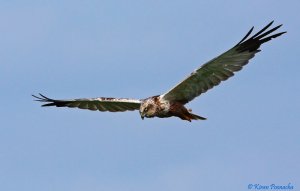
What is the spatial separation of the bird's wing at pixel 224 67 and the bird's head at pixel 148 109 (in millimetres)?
356

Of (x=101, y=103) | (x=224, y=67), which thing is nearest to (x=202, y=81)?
(x=224, y=67)

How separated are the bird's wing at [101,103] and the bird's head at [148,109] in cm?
67

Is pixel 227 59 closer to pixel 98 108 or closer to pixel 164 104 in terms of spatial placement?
pixel 164 104

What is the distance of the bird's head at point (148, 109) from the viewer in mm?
20688

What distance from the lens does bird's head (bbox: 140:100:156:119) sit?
20.7 meters

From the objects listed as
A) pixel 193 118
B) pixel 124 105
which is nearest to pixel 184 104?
pixel 193 118

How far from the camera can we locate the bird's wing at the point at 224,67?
20.5m

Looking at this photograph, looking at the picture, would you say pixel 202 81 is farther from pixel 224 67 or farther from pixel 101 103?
pixel 101 103

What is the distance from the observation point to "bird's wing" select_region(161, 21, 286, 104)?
67.4ft

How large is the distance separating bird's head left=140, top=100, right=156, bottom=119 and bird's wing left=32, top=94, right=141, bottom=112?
26.3 inches

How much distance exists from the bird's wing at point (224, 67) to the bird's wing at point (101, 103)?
1208 mm

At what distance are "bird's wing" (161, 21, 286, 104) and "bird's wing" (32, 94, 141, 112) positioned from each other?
1208 millimetres

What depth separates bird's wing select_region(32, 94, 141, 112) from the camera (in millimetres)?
21859

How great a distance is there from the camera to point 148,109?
20.7 metres
